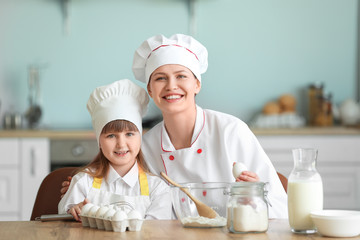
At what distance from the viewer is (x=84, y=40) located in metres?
4.07

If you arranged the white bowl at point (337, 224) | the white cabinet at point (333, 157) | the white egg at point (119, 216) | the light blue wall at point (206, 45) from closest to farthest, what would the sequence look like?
the white bowl at point (337, 224) < the white egg at point (119, 216) < the white cabinet at point (333, 157) < the light blue wall at point (206, 45)

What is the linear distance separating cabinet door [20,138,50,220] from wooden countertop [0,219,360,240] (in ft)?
6.68

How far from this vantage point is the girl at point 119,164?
6.08ft

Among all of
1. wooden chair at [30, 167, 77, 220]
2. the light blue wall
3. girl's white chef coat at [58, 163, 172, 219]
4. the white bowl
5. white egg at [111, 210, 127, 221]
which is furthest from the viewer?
the light blue wall

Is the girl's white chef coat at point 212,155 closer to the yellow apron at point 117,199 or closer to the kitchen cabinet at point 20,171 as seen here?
the yellow apron at point 117,199

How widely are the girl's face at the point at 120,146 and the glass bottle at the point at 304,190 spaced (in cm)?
74

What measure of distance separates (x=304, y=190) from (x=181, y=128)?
0.85 m

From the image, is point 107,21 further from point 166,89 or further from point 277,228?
point 277,228

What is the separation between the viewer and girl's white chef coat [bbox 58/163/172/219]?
5.99ft

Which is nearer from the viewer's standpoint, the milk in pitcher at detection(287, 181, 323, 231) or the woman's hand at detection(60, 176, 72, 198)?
the milk in pitcher at detection(287, 181, 323, 231)

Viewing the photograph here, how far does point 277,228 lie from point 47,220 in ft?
1.97

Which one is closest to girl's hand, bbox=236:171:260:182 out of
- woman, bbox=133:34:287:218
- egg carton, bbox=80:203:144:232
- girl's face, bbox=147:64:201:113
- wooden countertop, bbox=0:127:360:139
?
egg carton, bbox=80:203:144:232

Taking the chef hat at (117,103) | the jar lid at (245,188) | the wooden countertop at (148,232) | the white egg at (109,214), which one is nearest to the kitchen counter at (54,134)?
the chef hat at (117,103)

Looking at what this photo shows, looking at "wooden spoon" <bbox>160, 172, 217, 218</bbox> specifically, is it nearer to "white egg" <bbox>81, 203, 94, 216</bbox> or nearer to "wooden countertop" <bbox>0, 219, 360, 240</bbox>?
"wooden countertop" <bbox>0, 219, 360, 240</bbox>
